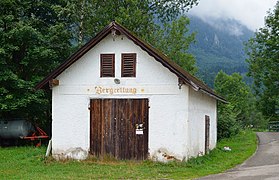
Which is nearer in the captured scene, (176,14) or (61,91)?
(61,91)

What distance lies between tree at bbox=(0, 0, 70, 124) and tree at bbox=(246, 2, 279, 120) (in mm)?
26624

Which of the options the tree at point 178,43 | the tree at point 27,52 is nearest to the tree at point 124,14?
the tree at point 27,52

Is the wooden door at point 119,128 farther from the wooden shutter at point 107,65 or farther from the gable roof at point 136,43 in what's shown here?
the gable roof at point 136,43

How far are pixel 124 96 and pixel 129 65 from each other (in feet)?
4.44

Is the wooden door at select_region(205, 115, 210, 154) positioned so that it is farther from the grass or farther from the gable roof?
the gable roof

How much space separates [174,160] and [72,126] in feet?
15.7

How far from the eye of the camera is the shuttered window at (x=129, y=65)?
1980 centimetres

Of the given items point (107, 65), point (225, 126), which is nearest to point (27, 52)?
point (107, 65)

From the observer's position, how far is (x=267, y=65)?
162 ft

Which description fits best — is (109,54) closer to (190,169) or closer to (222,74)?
(190,169)

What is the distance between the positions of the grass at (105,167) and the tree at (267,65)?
28103mm

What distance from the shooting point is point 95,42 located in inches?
776

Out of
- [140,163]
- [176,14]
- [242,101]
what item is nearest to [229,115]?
[176,14]

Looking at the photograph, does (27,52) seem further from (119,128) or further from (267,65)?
(267,65)
